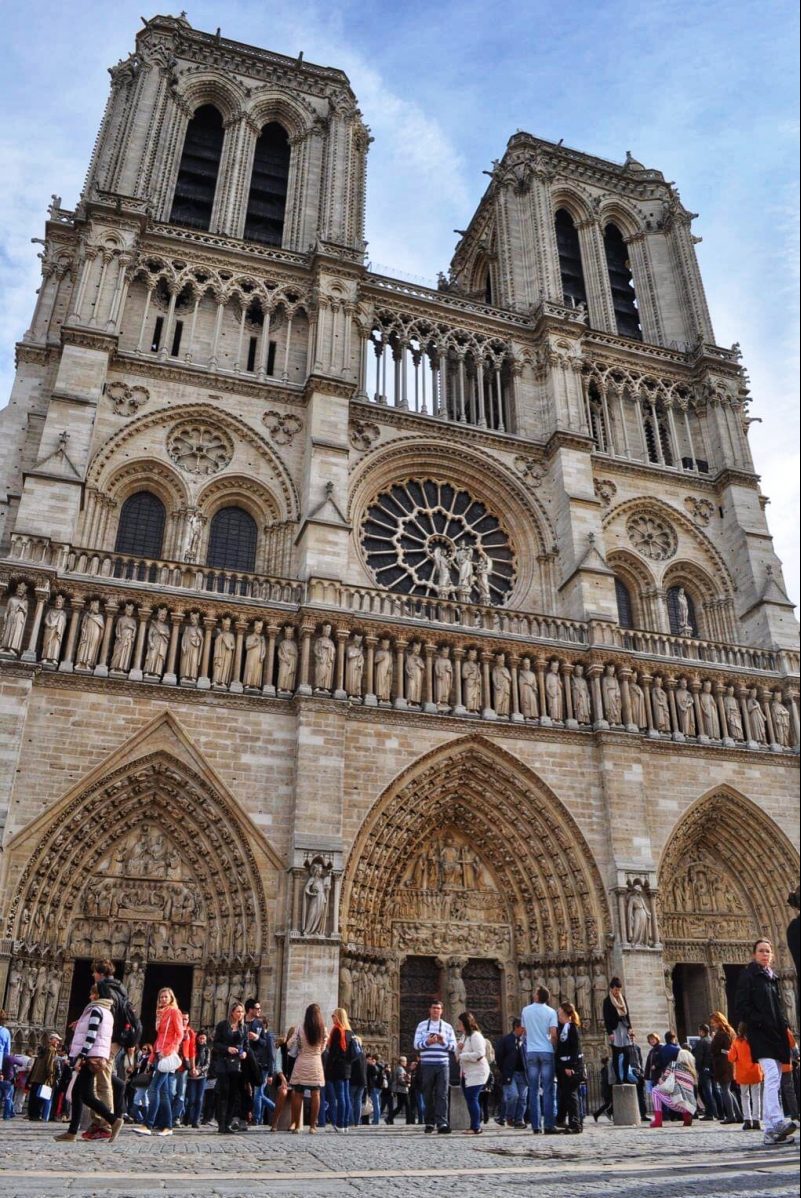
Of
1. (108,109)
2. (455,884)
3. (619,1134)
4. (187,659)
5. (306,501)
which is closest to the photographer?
(619,1134)

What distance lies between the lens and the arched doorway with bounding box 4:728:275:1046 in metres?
13.3

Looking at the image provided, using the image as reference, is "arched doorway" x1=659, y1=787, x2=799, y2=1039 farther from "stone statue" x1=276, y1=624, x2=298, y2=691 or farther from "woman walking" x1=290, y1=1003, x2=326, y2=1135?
"woman walking" x1=290, y1=1003, x2=326, y2=1135

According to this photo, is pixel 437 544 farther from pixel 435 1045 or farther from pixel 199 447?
pixel 435 1045

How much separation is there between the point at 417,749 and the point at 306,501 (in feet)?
17.4

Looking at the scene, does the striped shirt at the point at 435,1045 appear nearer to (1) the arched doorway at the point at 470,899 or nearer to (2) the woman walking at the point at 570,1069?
(2) the woman walking at the point at 570,1069

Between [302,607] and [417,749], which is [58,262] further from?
[417,749]

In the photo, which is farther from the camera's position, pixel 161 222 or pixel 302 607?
pixel 161 222

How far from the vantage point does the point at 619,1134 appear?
8938mm

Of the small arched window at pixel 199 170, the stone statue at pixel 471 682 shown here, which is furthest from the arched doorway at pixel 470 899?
the small arched window at pixel 199 170

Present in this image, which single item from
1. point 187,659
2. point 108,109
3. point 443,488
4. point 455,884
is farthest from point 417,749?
point 108,109

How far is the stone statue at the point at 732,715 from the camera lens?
18.2 metres

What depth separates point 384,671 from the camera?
16.2 m

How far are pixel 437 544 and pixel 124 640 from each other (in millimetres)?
7516

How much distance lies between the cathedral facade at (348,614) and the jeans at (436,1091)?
167 inches
